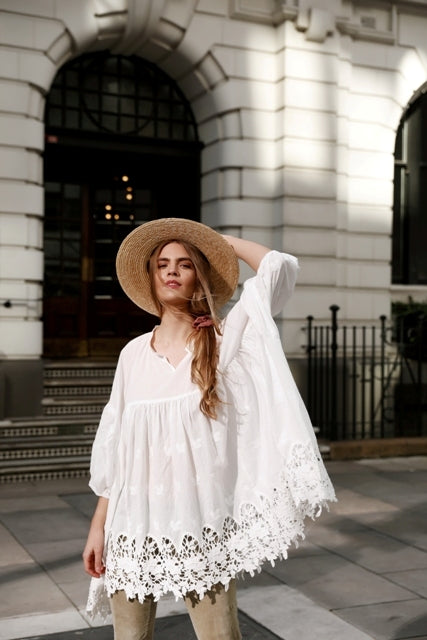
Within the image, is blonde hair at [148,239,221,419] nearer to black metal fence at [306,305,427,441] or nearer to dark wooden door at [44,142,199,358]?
black metal fence at [306,305,427,441]

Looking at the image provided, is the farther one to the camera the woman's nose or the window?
the window

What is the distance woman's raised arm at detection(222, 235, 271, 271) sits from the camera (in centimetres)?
294

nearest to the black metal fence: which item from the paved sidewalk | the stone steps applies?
the paved sidewalk

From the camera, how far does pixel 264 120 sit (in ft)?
39.1

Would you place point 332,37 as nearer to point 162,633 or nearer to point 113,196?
point 113,196

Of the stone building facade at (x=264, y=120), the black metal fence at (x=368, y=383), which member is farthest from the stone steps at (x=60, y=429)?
the black metal fence at (x=368, y=383)

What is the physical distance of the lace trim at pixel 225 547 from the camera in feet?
8.89

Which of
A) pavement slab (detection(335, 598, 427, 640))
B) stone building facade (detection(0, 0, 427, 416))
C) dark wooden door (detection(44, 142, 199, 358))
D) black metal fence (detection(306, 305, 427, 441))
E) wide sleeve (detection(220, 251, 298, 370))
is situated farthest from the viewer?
dark wooden door (detection(44, 142, 199, 358))

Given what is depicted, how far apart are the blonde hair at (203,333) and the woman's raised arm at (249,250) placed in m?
0.11

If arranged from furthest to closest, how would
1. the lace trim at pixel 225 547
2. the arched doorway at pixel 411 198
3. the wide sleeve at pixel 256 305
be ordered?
the arched doorway at pixel 411 198
the wide sleeve at pixel 256 305
the lace trim at pixel 225 547

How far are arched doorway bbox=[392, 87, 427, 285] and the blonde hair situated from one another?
11.0 m

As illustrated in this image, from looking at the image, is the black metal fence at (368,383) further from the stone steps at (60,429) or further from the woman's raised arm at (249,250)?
the woman's raised arm at (249,250)

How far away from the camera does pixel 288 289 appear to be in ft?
9.86

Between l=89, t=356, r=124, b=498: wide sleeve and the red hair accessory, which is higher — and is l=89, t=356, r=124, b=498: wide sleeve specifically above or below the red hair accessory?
below
